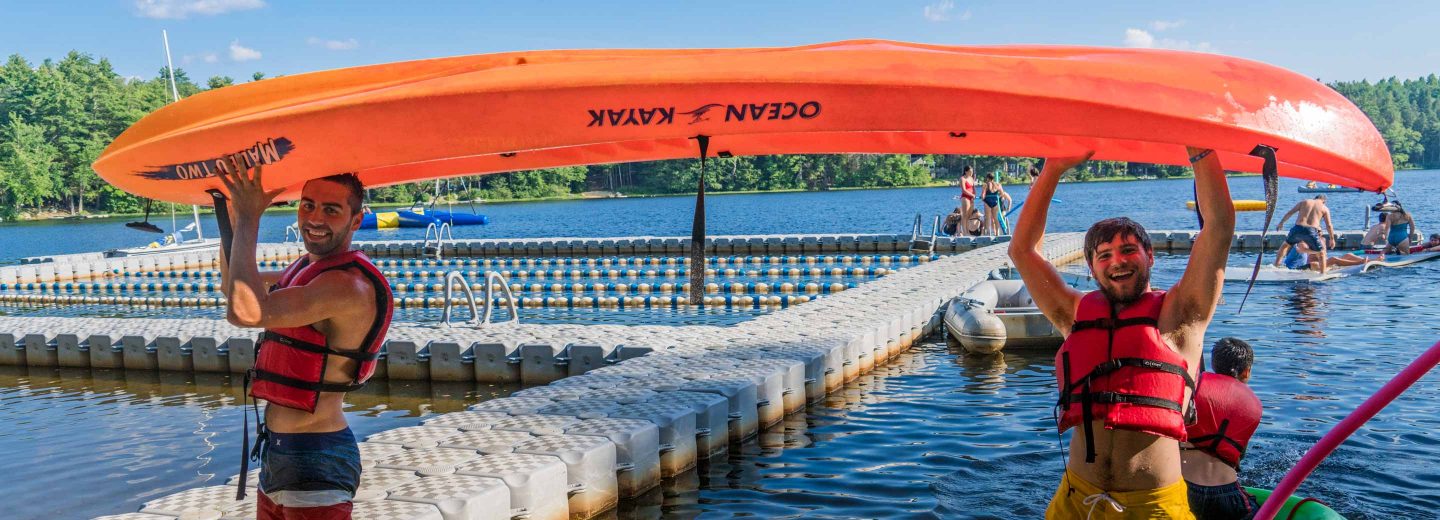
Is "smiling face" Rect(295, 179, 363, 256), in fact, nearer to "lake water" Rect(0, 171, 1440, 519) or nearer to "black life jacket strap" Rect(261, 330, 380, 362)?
"black life jacket strap" Rect(261, 330, 380, 362)

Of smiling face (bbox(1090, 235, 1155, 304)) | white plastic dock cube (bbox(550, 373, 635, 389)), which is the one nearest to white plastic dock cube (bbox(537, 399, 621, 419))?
white plastic dock cube (bbox(550, 373, 635, 389))

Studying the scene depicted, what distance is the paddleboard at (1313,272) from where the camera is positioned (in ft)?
62.0

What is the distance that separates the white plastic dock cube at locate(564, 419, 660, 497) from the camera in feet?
23.1

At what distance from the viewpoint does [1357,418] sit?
3.36 meters

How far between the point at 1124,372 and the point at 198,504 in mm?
4600

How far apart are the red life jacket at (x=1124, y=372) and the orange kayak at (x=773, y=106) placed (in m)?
0.63

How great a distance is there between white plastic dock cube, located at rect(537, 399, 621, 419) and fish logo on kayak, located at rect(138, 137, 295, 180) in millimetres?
3840

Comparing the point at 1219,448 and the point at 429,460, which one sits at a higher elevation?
the point at 1219,448

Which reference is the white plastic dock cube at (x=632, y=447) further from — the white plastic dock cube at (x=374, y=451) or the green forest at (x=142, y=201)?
the green forest at (x=142, y=201)

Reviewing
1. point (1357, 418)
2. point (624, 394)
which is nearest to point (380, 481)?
point (624, 394)

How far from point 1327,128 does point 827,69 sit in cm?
153

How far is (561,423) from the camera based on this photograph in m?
7.41

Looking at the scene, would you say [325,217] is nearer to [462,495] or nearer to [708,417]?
[462,495]

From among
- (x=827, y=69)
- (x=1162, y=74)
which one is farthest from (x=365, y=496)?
(x=1162, y=74)
